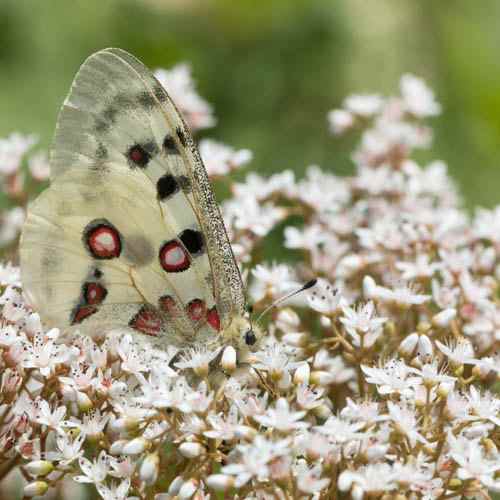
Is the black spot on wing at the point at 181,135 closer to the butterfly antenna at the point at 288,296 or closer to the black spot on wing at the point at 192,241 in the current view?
the black spot on wing at the point at 192,241

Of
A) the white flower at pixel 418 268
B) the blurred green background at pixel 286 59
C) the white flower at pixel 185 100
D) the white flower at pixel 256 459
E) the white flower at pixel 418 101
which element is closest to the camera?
the white flower at pixel 256 459

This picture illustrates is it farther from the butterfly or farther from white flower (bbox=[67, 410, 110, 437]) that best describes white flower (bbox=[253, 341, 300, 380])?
white flower (bbox=[67, 410, 110, 437])

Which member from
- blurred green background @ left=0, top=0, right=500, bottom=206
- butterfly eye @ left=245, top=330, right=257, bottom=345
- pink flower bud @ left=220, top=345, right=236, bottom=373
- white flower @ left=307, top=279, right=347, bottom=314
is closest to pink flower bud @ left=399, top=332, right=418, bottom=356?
white flower @ left=307, top=279, right=347, bottom=314

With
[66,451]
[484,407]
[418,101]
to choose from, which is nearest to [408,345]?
[484,407]

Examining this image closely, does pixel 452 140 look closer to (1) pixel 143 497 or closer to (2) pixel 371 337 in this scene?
(2) pixel 371 337

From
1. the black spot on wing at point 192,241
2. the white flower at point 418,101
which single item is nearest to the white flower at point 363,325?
the black spot on wing at point 192,241

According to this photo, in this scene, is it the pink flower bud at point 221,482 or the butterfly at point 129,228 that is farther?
Result: the butterfly at point 129,228
